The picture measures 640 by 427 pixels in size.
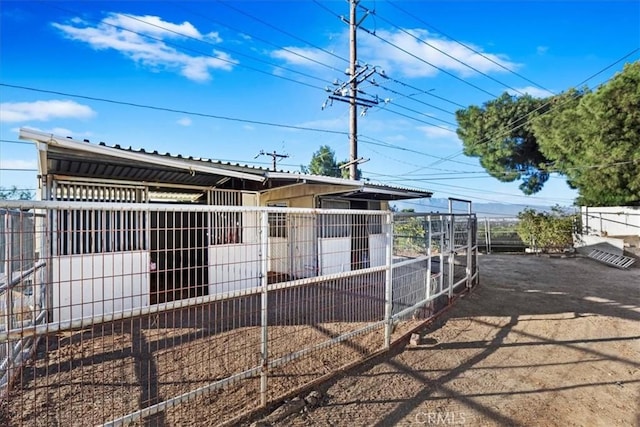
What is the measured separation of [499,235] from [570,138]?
5454 millimetres

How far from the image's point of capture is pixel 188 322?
9.92ft

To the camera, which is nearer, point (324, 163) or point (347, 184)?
point (347, 184)

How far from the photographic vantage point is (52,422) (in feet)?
7.81

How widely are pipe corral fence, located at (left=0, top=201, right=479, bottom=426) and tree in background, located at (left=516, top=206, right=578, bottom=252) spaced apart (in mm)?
11373

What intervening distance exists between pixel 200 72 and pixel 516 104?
1794cm

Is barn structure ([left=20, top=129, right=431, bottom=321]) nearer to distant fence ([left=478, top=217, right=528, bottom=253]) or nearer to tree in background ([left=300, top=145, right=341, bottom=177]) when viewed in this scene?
distant fence ([left=478, top=217, right=528, bottom=253])

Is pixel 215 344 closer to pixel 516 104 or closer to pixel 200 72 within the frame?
pixel 200 72

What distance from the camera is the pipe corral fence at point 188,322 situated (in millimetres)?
2328

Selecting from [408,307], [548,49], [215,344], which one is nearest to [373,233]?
[408,307]

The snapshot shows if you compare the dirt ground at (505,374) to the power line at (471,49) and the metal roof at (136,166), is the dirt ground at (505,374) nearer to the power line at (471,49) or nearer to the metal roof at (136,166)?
the metal roof at (136,166)

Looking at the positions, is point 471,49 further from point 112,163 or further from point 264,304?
point 264,304

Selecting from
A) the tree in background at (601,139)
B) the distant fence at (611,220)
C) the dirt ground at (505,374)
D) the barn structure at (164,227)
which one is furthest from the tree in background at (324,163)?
the dirt ground at (505,374)

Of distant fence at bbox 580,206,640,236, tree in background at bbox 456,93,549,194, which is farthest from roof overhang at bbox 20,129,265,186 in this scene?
tree in background at bbox 456,93,549,194

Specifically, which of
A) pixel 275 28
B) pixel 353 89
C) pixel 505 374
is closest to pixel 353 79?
pixel 353 89
